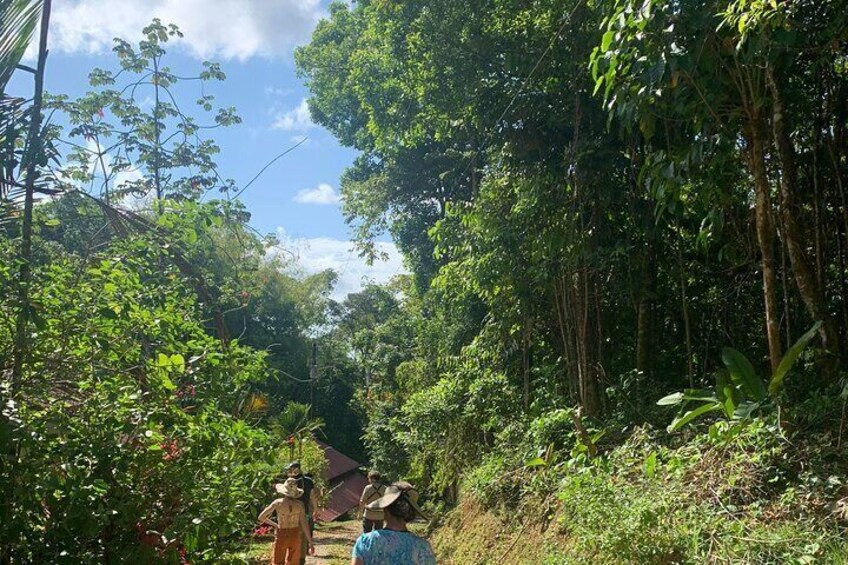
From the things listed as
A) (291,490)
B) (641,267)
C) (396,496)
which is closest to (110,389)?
(396,496)

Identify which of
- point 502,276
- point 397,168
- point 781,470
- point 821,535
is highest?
point 397,168

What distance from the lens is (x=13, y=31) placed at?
3.11 metres

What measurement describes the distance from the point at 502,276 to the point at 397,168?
10260 millimetres

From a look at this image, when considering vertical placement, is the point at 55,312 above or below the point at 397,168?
below

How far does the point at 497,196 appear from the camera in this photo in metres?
9.84

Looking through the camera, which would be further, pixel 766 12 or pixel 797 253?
pixel 797 253

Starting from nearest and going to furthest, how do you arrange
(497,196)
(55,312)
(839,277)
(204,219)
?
1. (55,312)
2. (204,219)
3. (839,277)
4. (497,196)

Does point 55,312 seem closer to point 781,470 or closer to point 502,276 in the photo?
point 781,470

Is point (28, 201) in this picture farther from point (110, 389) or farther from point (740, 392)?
point (740, 392)

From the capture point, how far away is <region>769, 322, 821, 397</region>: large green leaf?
5.49 m

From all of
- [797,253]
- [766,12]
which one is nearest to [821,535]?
[797,253]

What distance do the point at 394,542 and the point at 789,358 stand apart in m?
3.63

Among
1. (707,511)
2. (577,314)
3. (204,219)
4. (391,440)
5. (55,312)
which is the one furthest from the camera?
(391,440)

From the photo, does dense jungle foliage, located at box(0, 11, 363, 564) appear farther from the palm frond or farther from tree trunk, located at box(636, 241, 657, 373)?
tree trunk, located at box(636, 241, 657, 373)
